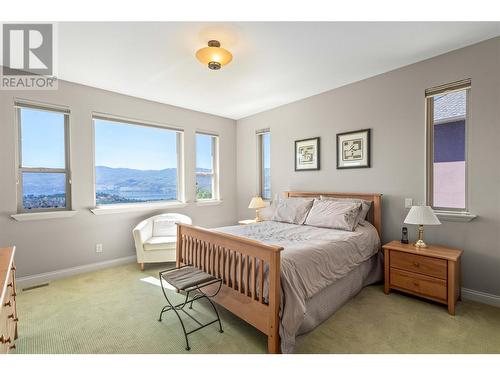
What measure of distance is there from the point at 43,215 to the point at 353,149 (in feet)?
13.4

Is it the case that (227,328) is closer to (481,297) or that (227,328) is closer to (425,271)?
(425,271)

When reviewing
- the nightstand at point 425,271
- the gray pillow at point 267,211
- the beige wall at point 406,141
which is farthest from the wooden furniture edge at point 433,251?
the gray pillow at point 267,211

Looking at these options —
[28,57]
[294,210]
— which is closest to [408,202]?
[294,210]

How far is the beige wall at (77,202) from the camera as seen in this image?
2.86m

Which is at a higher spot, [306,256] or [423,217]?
[423,217]

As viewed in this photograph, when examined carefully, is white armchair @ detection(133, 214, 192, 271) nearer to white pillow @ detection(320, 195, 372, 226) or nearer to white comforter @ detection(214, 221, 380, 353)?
white comforter @ detection(214, 221, 380, 353)

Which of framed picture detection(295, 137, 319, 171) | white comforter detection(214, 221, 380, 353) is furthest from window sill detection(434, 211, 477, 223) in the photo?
framed picture detection(295, 137, 319, 171)

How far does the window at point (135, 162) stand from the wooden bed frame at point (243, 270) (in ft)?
5.80

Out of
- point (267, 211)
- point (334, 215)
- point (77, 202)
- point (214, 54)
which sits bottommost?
point (267, 211)

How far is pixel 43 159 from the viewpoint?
124 inches

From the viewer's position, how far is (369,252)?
2773 mm

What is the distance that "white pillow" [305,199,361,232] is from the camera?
113 inches
